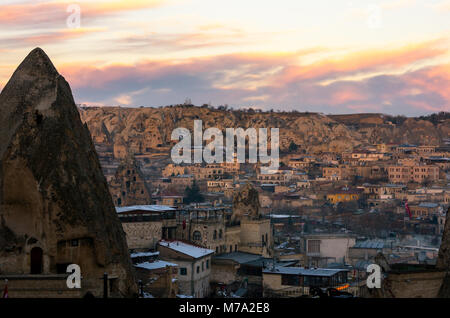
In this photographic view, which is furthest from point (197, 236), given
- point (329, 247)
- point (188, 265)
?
point (329, 247)

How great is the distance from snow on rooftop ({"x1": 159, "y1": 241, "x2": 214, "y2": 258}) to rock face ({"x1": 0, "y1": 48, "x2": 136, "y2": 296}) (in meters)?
17.4

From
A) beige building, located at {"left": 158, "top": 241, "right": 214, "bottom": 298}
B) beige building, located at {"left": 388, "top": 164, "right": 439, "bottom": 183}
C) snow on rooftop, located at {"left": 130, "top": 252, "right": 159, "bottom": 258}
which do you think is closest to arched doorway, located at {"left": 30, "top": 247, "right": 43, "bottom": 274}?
snow on rooftop, located at {"left": 130, "top": 252, "right": 159, "bottom": 258}

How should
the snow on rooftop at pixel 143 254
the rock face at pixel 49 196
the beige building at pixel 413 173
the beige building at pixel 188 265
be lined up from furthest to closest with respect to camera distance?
the beige building at pixel 413 173 < the beige building at pixel 188 265 < the snow on rooftop at pixel 143 254 < the rock face at pixel 49 196

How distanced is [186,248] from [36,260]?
20240 mm

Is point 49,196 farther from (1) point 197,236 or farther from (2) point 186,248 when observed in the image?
(1) point 197,236

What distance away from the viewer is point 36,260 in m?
21.9

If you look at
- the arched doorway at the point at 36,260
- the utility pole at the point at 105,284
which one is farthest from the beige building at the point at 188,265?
the utility pole at the point at 105,284

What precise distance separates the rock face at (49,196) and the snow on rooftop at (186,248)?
57.2ft

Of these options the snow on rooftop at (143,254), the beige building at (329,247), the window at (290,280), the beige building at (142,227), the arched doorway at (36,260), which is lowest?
the beige building at (329,247)

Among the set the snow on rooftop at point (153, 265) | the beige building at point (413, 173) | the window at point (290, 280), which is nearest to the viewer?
the snow on rooftop at point (153, 265)

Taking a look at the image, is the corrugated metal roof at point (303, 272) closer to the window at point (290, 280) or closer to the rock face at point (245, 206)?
the window at point (290, 280)

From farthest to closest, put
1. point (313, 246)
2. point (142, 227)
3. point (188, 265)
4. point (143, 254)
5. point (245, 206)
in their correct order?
point (313, 246) < point (245, 206) < point (142, 227) < point (188, 265) < point (143, 254)

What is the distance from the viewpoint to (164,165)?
169875mm

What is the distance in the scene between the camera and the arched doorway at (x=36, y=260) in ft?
71.8
